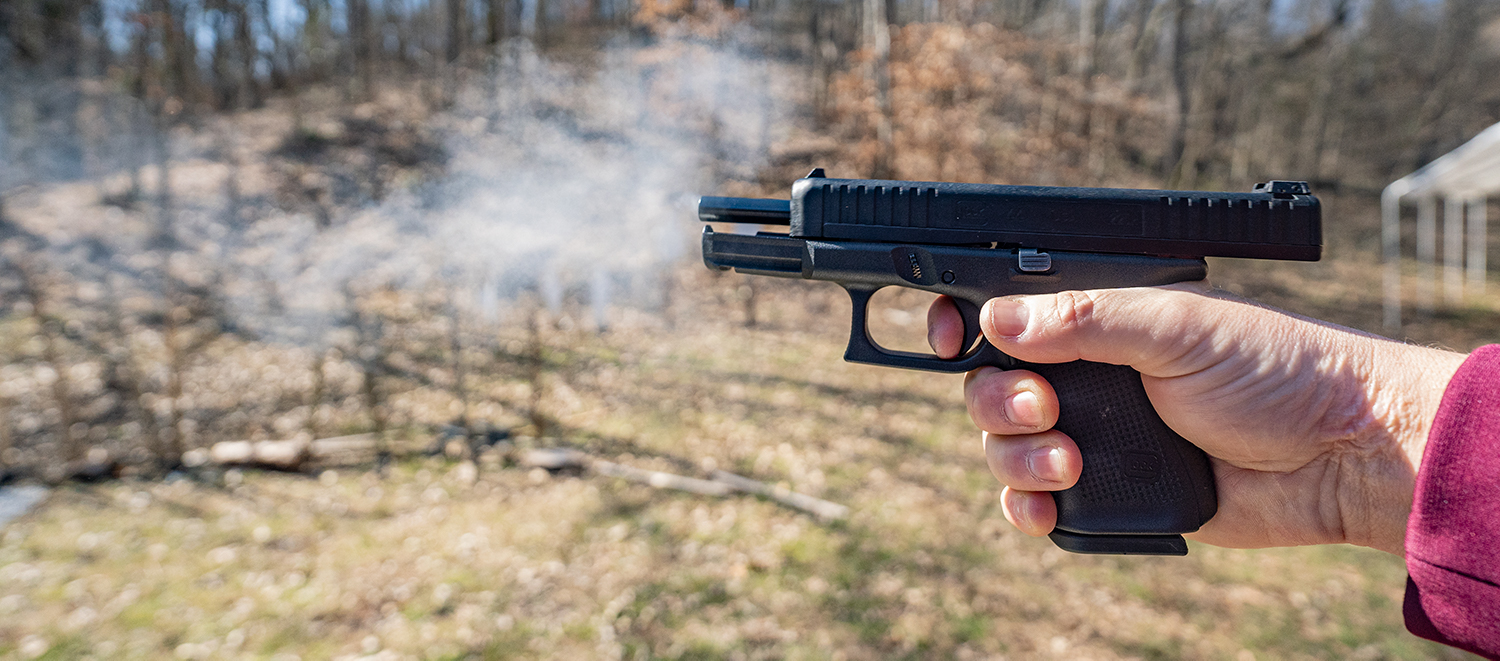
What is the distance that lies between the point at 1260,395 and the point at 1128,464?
40cm

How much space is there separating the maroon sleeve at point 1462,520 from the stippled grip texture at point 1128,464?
0.49 metres

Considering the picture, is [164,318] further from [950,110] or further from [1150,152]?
[1150,152]

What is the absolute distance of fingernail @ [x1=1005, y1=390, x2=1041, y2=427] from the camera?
2.12m

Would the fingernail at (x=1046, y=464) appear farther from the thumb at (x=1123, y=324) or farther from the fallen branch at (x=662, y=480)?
the fallen branch at (x=662, y=480)

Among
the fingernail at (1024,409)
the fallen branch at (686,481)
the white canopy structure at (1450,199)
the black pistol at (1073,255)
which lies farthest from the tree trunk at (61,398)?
the white canopy structure at (1450,199)

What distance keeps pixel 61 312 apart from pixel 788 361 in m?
10.3

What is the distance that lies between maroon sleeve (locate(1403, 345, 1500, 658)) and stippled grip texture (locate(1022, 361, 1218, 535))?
49 centimetres

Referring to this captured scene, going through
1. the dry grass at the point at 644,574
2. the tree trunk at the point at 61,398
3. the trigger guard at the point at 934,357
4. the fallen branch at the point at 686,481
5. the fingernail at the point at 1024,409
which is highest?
the trigger guard at the point at 934,357

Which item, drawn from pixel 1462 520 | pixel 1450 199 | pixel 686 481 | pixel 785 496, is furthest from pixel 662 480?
pixel 1450 199

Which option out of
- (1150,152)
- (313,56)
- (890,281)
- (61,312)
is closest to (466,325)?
(61,312)

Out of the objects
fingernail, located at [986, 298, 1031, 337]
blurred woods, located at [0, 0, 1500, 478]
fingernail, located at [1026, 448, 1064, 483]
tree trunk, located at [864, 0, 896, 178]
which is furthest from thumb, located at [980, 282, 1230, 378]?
tree trunk, located at [864, 0, 896, 178]

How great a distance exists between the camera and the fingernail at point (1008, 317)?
2.00 m

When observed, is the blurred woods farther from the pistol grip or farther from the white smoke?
the pistol grip

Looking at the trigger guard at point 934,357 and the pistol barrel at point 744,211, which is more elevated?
the pistol barrel at point 744,211
